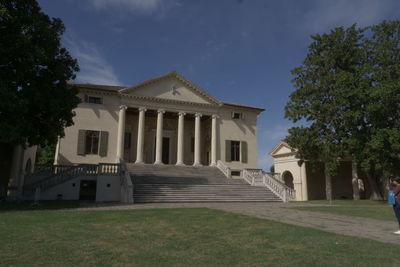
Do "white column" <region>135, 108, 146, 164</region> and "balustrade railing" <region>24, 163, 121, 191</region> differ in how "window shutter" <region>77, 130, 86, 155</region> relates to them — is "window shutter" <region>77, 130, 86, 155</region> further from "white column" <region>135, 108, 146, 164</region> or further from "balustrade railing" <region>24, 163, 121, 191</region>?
"white column" <region>135, 108, 146, 164</region>

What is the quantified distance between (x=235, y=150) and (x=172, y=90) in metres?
9.51

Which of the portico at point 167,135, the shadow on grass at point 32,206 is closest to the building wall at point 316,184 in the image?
the portico at point 167,135

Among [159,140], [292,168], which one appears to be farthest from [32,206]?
[292,168]

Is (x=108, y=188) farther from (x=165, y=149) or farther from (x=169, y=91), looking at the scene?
(x=169, y=91)

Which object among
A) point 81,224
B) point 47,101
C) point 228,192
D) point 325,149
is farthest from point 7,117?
point 325,149

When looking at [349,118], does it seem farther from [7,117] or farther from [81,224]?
[7,117]

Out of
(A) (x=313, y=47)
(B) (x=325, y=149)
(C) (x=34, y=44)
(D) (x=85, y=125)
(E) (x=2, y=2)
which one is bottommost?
(B) (x=325, y=149)

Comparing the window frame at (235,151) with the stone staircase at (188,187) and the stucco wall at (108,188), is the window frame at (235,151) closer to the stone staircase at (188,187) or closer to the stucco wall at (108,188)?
the stone staircase at (188,187)

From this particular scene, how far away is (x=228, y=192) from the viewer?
856 inches

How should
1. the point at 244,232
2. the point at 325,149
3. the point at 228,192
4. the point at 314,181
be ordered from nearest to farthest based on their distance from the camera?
the point at 244,232, the point at 228,192, the point at 325,149, the point at 314,181

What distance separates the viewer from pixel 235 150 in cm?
3228

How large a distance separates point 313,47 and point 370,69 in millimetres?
5666

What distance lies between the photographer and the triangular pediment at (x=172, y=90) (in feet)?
96.4

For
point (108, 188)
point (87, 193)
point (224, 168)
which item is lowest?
point (87, 193)
